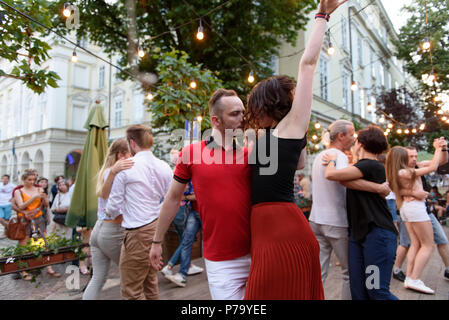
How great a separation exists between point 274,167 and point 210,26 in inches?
305

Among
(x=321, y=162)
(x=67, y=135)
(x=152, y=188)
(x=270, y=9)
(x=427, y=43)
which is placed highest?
(x=270, y=9)

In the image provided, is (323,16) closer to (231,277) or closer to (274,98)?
(274,98)

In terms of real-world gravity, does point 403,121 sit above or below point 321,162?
above

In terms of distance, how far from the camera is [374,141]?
Result: 7.88ft

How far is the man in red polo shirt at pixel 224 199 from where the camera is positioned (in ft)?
4.46

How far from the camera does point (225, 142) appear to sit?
145 centimetres

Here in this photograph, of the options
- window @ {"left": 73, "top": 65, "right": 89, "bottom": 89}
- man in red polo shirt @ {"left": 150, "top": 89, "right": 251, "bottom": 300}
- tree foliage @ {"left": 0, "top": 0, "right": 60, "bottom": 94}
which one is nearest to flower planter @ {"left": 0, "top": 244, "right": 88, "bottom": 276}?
tree foliage @ {"left": 0, "top": 0, "right": 60, "bottom": 94}

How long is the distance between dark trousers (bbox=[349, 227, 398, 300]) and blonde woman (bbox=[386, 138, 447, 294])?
4.67ft

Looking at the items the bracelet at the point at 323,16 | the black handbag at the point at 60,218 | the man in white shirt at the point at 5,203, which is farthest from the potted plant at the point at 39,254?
the man in white shirt at the point at 5,203

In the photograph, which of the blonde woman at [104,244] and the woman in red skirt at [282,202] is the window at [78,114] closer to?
the blonde woman at [104,244]

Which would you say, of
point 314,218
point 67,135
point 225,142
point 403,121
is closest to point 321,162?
point 314,218

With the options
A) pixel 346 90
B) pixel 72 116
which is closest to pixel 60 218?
pixel 72 116

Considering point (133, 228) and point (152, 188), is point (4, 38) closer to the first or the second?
point (152, 188)

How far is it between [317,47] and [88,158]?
3.74m
